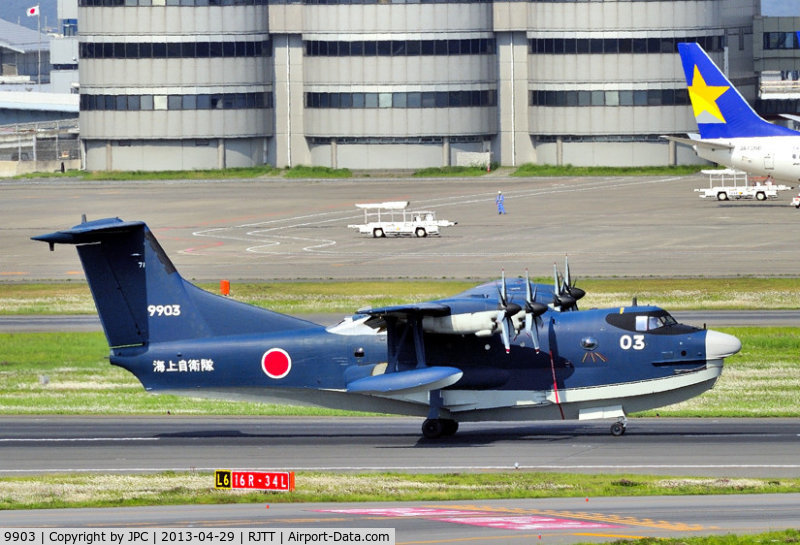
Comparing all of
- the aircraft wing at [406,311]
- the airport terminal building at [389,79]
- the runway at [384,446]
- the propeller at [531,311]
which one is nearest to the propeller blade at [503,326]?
the propeller at [531,311]

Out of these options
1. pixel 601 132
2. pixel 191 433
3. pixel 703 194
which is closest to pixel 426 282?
pixel 191 433

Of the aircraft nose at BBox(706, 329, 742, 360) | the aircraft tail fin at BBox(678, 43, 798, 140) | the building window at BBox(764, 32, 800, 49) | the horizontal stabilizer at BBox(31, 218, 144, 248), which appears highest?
the building window at BBox(764, 32, 800, 49)

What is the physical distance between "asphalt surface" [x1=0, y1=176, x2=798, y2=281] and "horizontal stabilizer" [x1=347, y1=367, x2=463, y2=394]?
112 ft

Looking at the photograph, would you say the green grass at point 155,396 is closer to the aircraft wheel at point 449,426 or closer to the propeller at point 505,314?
the aircraft wheel at point 449,426

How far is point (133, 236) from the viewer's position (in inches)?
1467

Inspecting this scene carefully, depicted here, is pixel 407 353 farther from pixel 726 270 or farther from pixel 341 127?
pixel 341 127

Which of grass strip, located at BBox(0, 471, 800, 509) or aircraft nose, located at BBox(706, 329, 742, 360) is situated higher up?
aircraft nose, located at BBox(706, 329, 742, 360)

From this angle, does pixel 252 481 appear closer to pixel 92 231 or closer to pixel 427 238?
pixel 92 231

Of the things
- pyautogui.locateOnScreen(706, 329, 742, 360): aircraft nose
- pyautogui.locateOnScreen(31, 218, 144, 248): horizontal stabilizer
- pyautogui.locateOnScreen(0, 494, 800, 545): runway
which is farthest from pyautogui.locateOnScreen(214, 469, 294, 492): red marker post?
pyautogui.locateOnScreen(706, 329, 742, 360): aircraft nose

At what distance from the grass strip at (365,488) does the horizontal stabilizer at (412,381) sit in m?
3.36

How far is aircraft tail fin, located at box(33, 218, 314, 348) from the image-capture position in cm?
3712

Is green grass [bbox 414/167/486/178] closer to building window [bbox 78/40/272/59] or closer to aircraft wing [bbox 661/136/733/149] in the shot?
building window [bbox 78/40/272/59]

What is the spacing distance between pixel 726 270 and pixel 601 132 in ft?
207

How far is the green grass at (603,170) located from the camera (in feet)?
429
